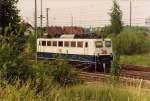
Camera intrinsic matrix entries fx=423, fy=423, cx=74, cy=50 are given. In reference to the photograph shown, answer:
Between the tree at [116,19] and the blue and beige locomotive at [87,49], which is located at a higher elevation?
the tree at [116,19]

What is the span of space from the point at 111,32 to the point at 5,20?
30049 millimetres

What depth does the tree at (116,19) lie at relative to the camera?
5312 cm

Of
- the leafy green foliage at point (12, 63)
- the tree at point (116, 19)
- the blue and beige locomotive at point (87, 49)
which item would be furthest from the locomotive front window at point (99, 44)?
the tree at point (116, 19)

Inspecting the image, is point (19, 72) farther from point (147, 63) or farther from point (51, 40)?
point (147, 63)

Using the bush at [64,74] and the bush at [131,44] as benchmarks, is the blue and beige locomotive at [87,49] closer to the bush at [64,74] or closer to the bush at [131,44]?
the bush at [64,74]

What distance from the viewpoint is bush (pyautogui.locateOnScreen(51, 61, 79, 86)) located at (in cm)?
1374

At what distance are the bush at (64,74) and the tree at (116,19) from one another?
3880cm

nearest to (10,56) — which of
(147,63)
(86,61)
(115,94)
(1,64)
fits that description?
(1,64)

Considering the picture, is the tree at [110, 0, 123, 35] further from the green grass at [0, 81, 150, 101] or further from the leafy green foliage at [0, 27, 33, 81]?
the green grass at [0, 81, 150, 101]

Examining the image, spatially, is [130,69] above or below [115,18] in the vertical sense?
below

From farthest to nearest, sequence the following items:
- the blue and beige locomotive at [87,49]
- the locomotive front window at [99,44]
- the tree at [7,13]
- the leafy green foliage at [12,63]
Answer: the locomotive front window at [99,44]
the blue and beige locomotive at [87,49]
the tree at [7,13]
the leafy green foliage at [12,63]

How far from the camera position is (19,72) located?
1028 centimetres

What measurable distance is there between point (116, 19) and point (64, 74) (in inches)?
1558

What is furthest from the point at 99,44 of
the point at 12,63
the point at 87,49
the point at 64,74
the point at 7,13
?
the point at 12,63
